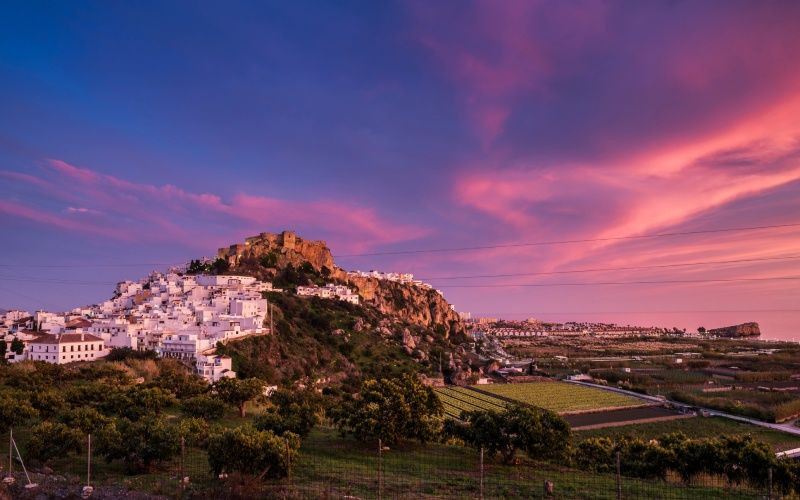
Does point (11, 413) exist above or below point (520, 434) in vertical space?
above

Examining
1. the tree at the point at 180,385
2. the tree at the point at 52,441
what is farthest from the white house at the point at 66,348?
the tree at the point at 52,441

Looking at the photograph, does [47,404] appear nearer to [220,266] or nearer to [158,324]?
[158,324]

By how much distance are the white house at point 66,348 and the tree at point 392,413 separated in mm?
44978

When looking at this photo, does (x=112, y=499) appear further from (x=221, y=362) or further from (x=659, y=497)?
(x=221, y=362)

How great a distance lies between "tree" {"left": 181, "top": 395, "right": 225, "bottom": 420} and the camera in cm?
3156

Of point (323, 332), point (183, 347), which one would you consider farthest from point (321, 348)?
point (183, 347)

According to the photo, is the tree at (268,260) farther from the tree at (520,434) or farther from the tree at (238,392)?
the tree at (520,434)

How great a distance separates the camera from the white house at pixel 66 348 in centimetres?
5597

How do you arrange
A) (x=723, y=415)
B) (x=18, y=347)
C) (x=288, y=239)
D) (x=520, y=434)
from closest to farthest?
1. (x=520, y=434)
2. (x=18, y=347)
3. (x=723, y=415)
4. (x=288, y=239)

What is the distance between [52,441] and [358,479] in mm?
12688

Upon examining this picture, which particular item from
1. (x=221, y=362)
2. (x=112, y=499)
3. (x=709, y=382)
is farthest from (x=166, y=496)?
(x=709, y=382)

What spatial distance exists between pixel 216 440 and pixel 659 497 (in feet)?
50.3

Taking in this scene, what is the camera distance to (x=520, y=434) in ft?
75.5

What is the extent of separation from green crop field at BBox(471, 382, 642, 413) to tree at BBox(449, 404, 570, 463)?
39.4m
